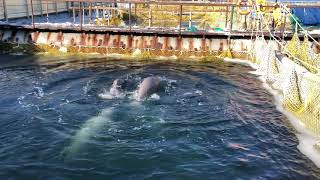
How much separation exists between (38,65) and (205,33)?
1011 centimetres

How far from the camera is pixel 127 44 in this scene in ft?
86.1

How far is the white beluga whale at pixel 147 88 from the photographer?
16837 millimetres

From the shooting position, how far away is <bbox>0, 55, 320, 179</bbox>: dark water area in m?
11.0

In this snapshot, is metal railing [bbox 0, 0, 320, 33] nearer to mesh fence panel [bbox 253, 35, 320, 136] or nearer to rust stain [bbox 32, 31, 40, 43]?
rust stain [bbox 32, 31, 40, 43]

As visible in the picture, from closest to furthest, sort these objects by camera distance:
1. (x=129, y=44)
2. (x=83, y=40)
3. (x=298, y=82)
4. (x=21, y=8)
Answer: (x=298, y=82)
(x=129, y=44)
(x=83, y=40)
(x=21, y=8)

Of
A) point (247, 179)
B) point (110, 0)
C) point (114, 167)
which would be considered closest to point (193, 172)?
point (247, 179)

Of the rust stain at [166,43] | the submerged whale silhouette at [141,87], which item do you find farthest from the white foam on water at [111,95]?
the rust stain at [166,43]

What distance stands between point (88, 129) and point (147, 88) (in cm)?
438

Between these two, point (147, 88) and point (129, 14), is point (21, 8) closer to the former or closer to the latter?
point (129, 14)

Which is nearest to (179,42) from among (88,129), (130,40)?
(130,40)

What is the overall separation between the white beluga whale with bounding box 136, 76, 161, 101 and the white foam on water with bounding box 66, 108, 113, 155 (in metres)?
1.74

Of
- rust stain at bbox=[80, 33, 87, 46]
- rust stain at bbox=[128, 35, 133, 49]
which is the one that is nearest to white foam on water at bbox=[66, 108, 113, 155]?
rust stain at bbox=[128, 35, 133, 49]

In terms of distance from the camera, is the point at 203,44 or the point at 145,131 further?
the point at 203,44

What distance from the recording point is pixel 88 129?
13.5m
